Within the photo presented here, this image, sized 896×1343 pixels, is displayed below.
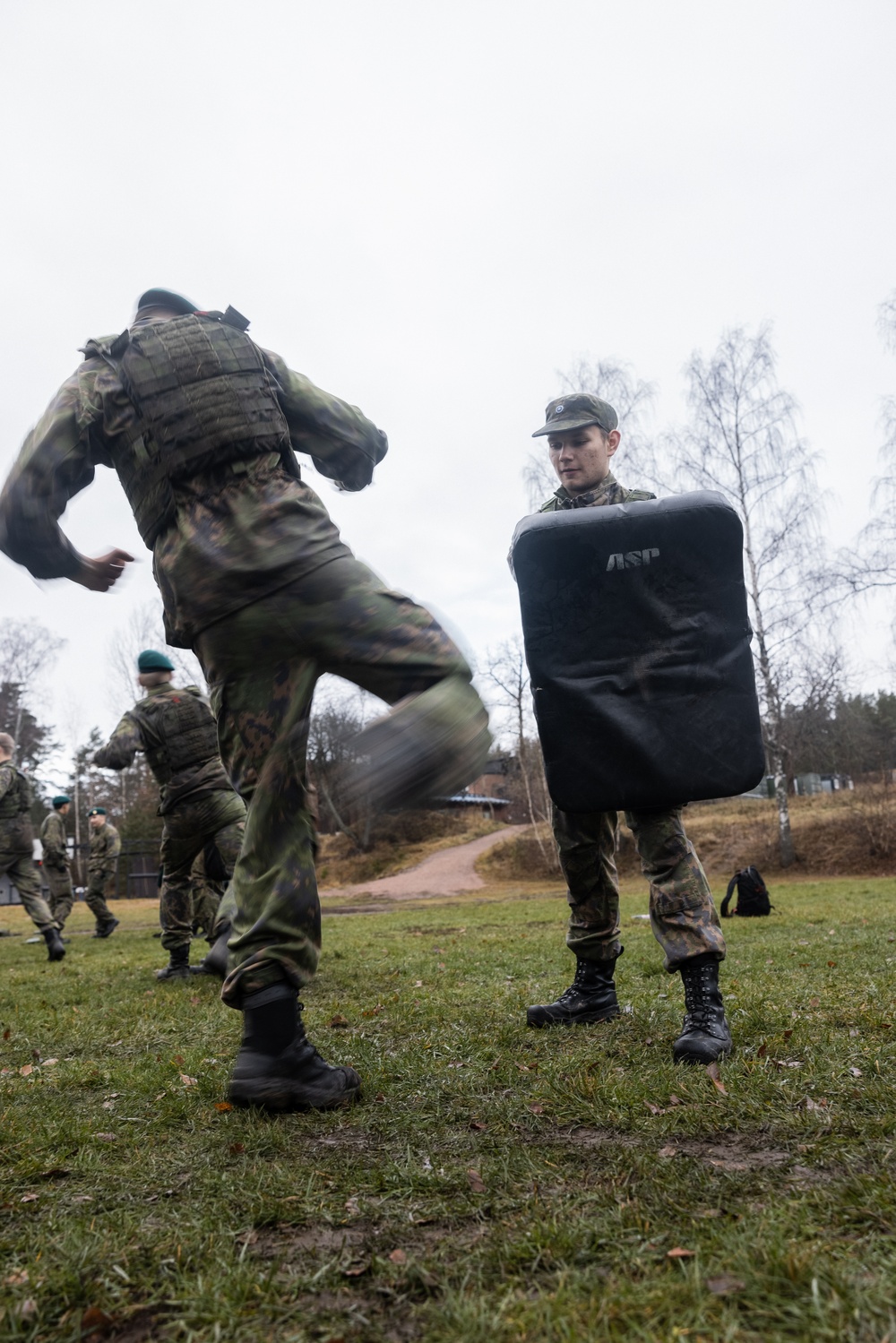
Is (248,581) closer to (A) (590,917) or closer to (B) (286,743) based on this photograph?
(B) (286,743)

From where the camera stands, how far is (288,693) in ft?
8.52

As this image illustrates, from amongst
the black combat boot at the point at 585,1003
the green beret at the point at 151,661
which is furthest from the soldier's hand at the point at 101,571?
the green beret at the point at 151,661

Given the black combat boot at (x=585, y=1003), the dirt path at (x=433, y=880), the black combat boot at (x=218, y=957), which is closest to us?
the black combat boot at (x=585, y=1003)

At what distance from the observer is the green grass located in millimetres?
1369

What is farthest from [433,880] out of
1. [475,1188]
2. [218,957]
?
[475,1188]

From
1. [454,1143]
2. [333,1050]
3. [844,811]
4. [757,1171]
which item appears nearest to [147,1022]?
[333,1050]

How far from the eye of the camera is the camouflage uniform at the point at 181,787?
7.03 m

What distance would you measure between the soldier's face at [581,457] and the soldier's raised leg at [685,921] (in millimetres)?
1509

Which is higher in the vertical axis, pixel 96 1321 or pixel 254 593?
pixel 254 593

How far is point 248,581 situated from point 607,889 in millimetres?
2114

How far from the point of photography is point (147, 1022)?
14.5 ft

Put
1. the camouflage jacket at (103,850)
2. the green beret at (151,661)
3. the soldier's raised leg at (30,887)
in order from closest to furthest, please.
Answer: the green beret at (151,661) → the soldier's raised leg at (30,887) → the camouflage jacket at (103,850)

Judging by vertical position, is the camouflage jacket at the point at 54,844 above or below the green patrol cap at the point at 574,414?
below

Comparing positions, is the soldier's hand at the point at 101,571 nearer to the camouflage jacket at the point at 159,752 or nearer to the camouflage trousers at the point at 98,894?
the camouflage jacket at the point at 159,752
